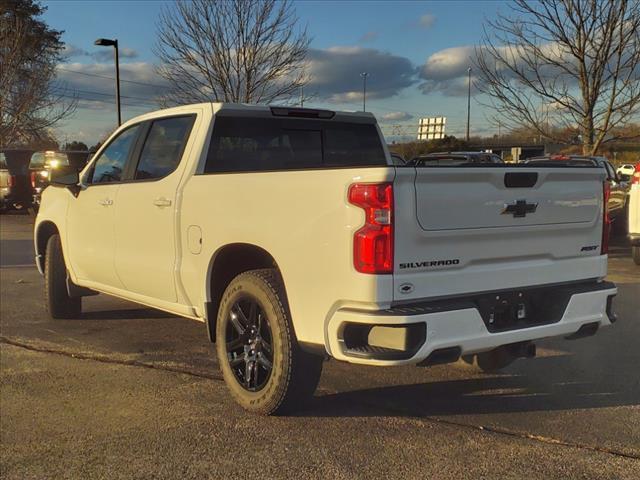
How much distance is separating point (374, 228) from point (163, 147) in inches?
95.7

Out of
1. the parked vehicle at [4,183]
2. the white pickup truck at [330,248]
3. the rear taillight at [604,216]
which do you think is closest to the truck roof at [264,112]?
the white pickup truck at [330,248]

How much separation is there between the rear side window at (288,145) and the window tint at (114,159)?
1.01 m

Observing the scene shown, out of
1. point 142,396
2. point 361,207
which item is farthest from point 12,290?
point 361,207

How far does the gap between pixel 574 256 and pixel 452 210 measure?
3.62 feet

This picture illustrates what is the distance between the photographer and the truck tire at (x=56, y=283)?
6527mm

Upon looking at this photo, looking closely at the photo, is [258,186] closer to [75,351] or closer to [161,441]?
[161,441]

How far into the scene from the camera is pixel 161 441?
12.2ft

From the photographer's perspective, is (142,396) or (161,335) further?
(161,335)

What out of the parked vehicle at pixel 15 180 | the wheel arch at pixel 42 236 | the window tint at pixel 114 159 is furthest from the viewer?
the parked vehicle at pixel 15 180

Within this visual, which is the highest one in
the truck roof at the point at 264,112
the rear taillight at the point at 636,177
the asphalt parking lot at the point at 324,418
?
the truck roof at the point at 264,112

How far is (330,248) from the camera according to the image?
3375 mm

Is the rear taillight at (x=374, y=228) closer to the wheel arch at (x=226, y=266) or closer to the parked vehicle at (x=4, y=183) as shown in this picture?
the wheel arch at (x=226, y=266)

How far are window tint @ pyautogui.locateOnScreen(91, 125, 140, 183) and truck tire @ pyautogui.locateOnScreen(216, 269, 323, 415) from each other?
1914 mm

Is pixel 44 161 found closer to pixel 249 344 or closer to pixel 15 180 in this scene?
pixel 15 180
